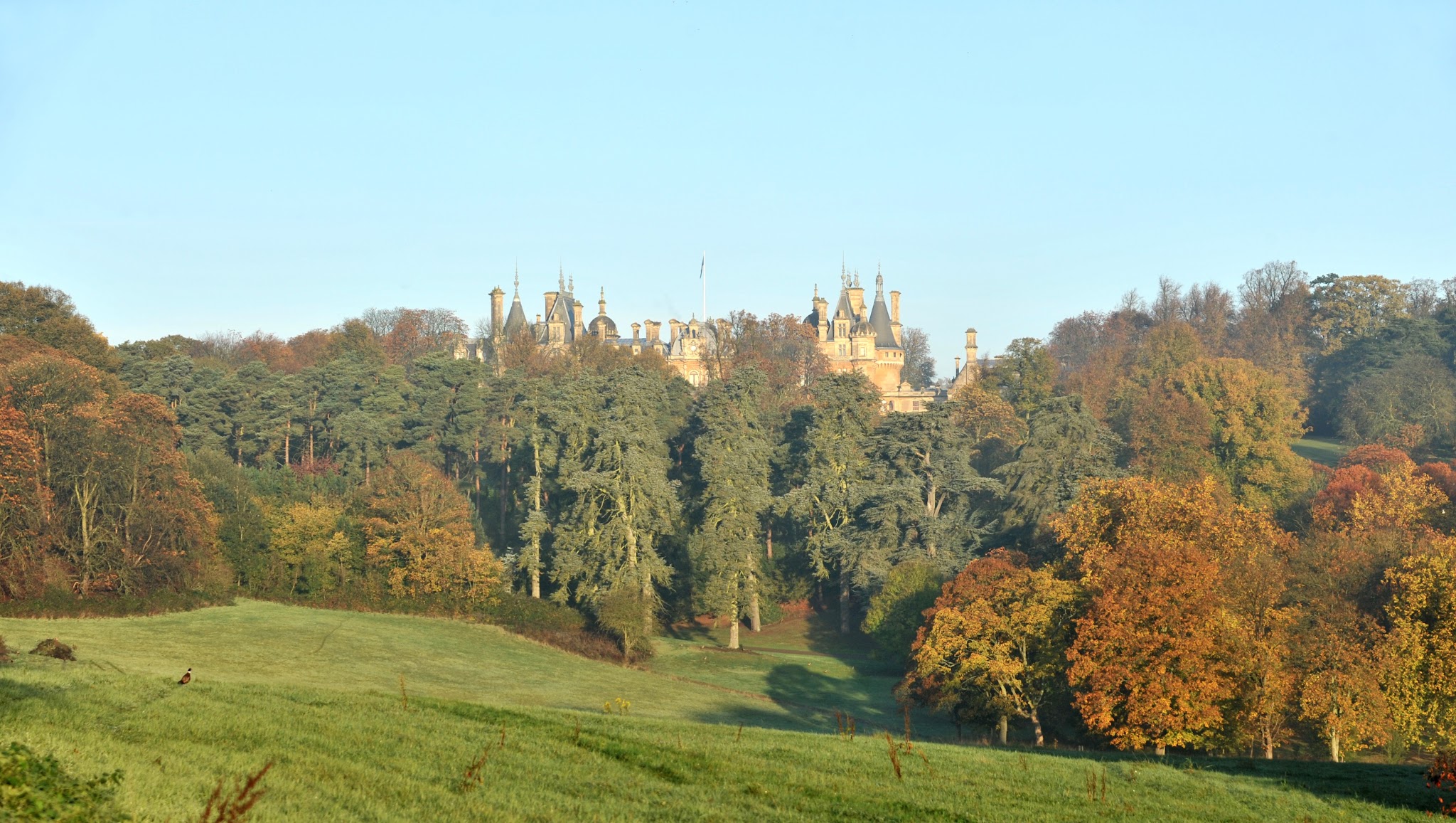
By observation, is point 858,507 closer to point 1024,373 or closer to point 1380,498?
point 1380,498

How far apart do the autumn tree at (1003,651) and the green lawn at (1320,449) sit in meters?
47.8

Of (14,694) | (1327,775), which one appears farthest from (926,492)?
(14,694)

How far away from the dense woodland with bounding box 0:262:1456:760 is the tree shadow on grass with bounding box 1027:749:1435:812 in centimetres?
714

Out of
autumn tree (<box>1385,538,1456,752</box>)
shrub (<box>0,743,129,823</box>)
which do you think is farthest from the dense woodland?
shrub (<box>0,743,129,823</box>)

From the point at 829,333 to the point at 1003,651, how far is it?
102 metres

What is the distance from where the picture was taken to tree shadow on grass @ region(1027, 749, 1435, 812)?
60.7 feet

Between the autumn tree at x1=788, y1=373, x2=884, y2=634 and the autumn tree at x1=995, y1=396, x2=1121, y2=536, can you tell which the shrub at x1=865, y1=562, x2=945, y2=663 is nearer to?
the autumn tree at x1=788, y1=373, x2=884, y2=634

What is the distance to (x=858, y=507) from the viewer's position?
62.8 metres

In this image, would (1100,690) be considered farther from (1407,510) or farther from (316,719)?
(1407,510)

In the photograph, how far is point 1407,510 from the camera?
164 feet

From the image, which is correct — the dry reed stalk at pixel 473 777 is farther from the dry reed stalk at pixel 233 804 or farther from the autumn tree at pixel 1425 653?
the autumn tree at pixel 1425 653

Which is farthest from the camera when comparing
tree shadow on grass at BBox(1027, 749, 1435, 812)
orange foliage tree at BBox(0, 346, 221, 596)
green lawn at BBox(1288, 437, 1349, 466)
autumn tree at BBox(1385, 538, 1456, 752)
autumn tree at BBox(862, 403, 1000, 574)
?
green lawn at BBox(1288, 437, 1349, 466)

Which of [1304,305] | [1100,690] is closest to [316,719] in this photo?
[1100,690]

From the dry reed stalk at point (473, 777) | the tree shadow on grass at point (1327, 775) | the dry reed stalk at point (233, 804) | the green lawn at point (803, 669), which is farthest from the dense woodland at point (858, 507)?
the dry reed stalk at point (233, 804)
